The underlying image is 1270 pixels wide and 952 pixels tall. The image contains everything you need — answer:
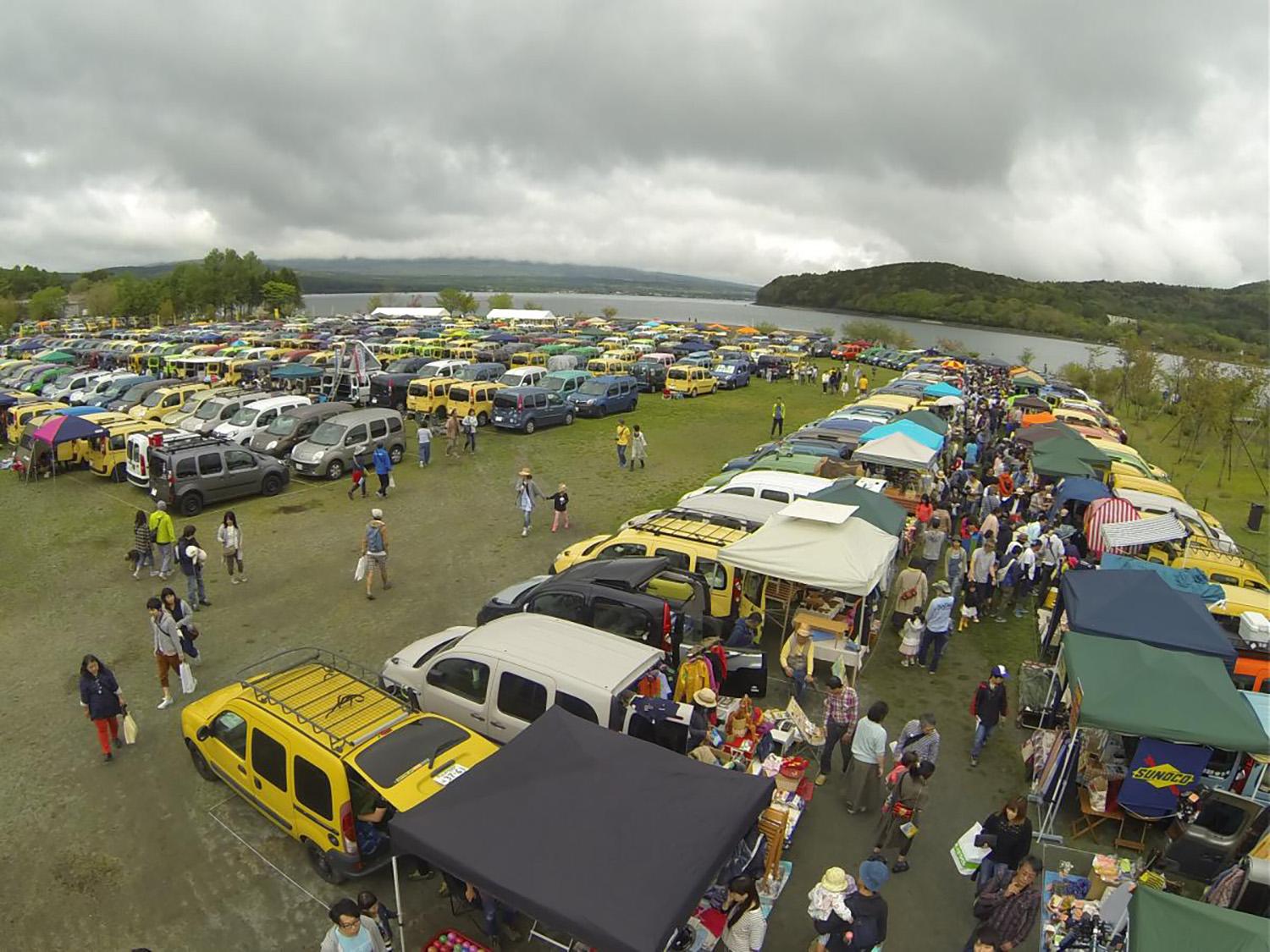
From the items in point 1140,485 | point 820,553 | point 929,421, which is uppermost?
point 929,421

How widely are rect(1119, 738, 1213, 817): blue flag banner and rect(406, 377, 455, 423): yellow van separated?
77.5 feet

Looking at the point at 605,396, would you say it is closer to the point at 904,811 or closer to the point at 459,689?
the point at 459,689

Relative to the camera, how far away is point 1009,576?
12.3 metres

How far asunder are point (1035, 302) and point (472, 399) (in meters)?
148

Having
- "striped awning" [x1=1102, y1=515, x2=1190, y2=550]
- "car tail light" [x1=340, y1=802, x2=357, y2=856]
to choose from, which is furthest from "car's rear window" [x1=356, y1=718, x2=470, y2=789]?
"striped awning" [x1=1102, y1=515, x2=1190, y2=550]

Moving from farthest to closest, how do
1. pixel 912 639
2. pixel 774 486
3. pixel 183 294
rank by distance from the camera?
1. pixel 183 294
2. pixel 774 486
3. pixel 912 639

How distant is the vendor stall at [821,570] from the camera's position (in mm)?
9508

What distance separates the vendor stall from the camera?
374 inches

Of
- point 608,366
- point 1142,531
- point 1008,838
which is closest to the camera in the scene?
point 1008,838

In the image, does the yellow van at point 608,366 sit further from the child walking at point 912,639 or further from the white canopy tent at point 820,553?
the child walking at point 912,639

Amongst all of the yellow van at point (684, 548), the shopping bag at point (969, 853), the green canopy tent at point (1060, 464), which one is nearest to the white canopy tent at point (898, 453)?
the green canopy tent at point (1060, 464)

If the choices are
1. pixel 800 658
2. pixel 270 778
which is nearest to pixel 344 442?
pixel 270 778

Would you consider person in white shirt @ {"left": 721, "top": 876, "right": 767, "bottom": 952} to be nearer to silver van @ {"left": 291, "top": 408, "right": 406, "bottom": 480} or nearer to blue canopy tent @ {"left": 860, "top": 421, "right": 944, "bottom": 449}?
blue canopy tent @ {"left": 860, "top": 421, "right": 944, "bottom": 449}

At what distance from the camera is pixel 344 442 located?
19297mm
